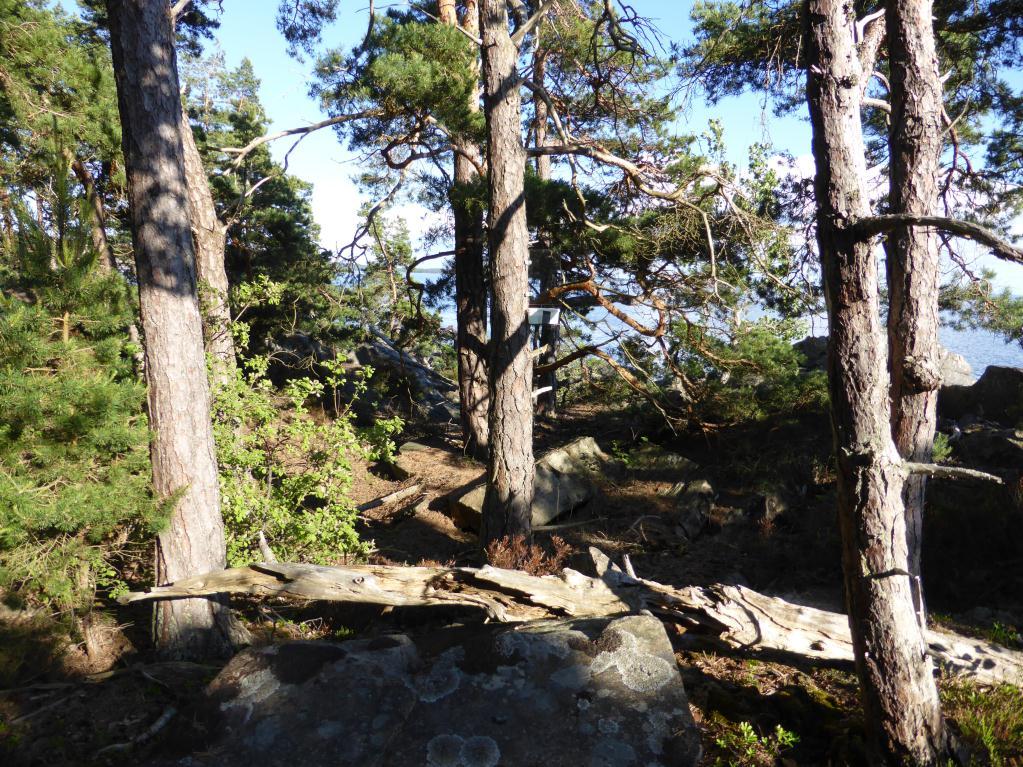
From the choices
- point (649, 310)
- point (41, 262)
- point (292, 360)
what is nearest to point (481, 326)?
point (649, 310)

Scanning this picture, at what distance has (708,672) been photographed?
187 inches

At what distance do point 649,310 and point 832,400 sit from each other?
6852 mm

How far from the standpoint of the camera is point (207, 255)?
336 inches

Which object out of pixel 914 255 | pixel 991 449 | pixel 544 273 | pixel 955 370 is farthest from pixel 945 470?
pixel 955 370

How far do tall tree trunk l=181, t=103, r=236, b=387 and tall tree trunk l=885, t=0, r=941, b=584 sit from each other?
656 centimetres

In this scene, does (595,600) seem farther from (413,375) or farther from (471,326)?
(413,375)

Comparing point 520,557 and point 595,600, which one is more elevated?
point 595,600

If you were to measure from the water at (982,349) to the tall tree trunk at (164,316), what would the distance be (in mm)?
10353

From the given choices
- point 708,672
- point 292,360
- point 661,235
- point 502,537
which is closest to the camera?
point 708,672

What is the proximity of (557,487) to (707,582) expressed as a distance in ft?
9.84

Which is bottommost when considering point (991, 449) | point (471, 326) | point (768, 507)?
point (768, 507)

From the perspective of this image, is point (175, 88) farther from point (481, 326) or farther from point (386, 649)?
point (481, 326)

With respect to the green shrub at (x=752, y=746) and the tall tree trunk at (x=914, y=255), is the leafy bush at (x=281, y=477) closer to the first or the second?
the green shrub at (x=752, y=746)

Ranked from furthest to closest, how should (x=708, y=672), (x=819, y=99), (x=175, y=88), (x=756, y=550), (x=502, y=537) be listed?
(x=756, y=550) < (x=502, y=537) < (x=175, y=88) < (x=708, y=672) < (x=819, y=99)
